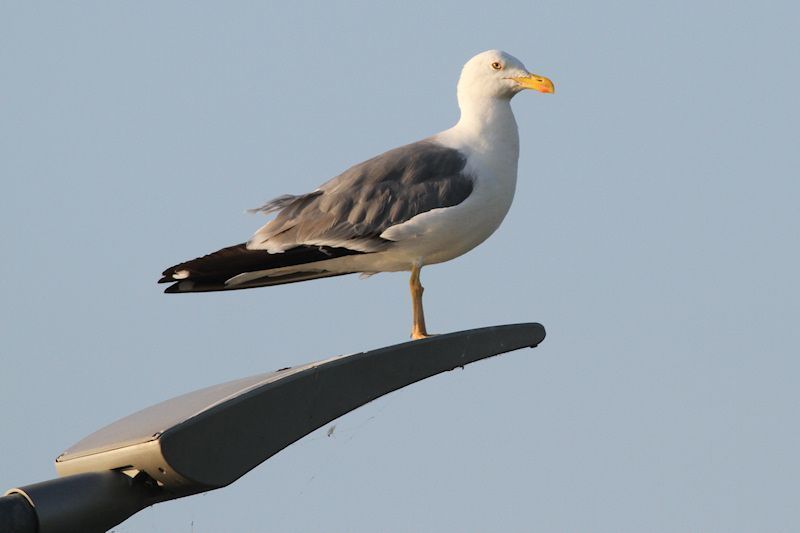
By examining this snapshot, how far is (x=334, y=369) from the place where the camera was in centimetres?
675

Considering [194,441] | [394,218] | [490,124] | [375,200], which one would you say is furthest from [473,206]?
[194,441]

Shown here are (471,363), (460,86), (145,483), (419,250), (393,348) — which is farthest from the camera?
(460,86)

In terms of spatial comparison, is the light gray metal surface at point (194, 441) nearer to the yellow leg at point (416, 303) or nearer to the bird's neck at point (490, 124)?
the yellow leg at point (416, 303)

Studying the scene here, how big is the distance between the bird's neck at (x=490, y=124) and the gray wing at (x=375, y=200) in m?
0.24

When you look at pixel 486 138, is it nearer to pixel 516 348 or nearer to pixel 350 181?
pixel 350 181

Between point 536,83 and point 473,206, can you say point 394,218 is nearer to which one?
point 473,206

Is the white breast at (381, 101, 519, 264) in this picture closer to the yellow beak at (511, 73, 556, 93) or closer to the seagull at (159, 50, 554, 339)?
the seagull at (159, 50, 554, 339)

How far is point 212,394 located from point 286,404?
57cm

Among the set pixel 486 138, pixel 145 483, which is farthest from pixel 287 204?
pixel 145 483

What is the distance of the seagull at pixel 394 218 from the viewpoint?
924 cm

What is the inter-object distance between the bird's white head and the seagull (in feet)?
0.20

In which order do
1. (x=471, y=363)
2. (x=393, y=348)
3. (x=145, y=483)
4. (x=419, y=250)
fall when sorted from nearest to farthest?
1. (x=145, y=483)
2. (x=393, y=348)
3. (x=471, y=363)
4. (x=419, y=250)

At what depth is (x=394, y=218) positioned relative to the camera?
30.6 feet

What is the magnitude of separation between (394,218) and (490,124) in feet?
3.29
